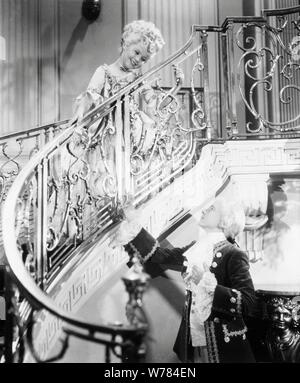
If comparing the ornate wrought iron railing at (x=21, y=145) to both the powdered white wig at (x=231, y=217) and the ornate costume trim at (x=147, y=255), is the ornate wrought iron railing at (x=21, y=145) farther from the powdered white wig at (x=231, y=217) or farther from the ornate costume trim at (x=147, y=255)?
the powdered white wig at (x=231, y=217)

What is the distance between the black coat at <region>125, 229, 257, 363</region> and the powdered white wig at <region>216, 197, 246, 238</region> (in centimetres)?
20

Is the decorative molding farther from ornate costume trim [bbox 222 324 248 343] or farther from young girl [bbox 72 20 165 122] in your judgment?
young girl [bbox 72 20 165 122]

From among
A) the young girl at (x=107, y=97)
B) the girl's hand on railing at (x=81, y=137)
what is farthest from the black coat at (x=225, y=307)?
the girl's hand on railing at (x=81, y=137)

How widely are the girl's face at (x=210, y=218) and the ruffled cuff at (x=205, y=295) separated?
0.37 meters

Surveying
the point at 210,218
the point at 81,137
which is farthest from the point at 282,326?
the point at 81,137

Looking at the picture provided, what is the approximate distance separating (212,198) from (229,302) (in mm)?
722

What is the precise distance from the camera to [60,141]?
3.28 meters

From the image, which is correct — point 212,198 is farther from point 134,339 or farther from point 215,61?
point 215,61

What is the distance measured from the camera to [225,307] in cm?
349

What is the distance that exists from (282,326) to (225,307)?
481 mm

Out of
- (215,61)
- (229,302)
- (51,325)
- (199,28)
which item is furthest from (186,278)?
(215,61)

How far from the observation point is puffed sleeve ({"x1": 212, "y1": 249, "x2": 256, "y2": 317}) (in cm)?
347

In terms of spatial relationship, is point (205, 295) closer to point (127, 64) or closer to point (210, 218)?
point (210, 218)

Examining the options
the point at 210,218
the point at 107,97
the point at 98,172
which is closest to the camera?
the point at 98,172
